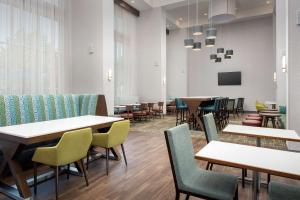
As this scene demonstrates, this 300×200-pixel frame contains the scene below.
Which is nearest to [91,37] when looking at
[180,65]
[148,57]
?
[148,57]

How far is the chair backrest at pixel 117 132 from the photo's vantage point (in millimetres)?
3127

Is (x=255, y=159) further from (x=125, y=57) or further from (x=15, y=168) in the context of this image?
(x=125, y=57)

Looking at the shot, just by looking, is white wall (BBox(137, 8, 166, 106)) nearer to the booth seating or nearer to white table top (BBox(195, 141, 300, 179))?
the booth seating

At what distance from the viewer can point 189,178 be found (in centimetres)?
183

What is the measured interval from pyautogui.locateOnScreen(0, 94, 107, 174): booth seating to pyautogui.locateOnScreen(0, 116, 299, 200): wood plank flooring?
Answer: 2.46 feet

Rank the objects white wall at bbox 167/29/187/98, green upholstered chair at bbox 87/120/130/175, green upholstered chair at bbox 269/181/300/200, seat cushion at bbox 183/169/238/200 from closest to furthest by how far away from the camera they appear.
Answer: green upholstered chair at bbox 269/181/300/200
seat cushion at bbox 183/169/238/200
green upholstered chair at bbox 87/120/130/175
white wall at bbox 167/29/187/98

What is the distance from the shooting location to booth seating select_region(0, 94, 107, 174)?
3500mm

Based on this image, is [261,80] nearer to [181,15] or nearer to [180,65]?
[180,65]

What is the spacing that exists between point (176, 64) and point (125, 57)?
449 centimetres

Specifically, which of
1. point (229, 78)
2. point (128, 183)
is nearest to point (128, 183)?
point (128, 183)

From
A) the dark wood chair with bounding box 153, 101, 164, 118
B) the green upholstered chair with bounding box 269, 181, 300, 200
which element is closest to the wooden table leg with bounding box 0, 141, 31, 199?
the green upholstered chair with bounding box 269, 181, 300, 200

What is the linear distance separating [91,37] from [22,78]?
2603 millimetres

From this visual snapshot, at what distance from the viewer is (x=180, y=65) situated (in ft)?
43.5

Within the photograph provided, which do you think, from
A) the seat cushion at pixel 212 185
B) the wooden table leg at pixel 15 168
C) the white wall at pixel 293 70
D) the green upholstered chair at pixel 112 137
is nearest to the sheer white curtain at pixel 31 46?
the wooden table leg at pixel 15 168
